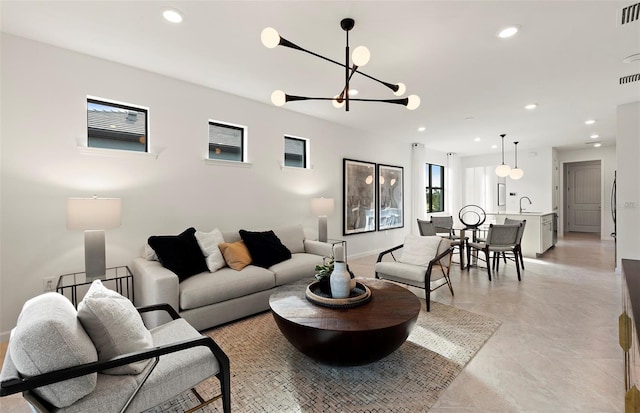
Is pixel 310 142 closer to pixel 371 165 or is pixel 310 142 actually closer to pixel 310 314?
pixel 371 165

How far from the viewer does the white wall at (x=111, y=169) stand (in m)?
2.66

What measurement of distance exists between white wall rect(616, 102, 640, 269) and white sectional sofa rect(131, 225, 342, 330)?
515cm

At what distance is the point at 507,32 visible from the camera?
2.54 m

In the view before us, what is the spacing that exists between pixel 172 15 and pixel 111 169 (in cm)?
178

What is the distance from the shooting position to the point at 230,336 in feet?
8.90

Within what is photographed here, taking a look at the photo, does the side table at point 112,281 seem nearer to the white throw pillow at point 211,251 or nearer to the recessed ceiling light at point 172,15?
the white throw pillow at point 211,251

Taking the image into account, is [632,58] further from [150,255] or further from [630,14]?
[150,255]

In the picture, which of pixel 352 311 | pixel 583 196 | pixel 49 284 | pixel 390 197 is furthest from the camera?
pixel 583 196

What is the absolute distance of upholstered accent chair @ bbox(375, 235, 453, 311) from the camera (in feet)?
11.0

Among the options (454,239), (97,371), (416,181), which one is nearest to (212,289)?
(97,371)

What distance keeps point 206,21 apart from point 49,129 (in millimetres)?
1923

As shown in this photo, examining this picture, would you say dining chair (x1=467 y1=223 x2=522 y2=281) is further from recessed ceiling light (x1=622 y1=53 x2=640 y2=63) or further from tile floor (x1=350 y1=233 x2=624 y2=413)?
recessed ceiling light (x1=622 y1=53 x2=640 y2=63)

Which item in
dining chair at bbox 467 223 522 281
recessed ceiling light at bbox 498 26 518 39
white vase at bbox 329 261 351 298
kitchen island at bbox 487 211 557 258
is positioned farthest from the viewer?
kitchen island at bbox 487 211 557 258

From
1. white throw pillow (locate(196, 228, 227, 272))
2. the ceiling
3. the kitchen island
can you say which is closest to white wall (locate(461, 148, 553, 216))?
the kitchen island
